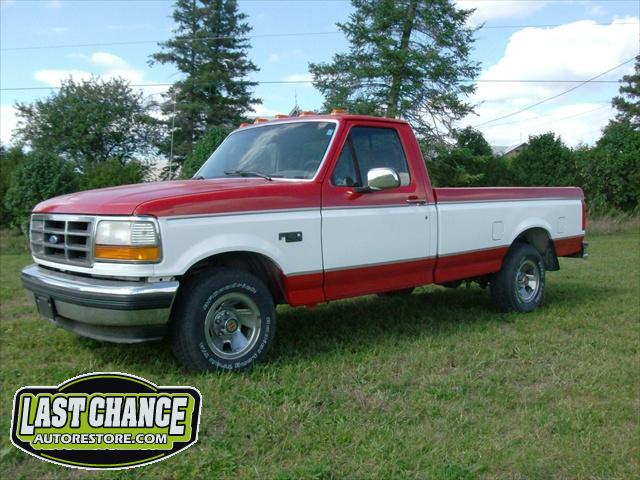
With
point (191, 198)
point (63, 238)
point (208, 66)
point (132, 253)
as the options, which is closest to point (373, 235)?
point (191, 198)

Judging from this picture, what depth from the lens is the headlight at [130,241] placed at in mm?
4078

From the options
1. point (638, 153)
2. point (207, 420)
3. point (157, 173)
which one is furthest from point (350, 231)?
point (157, 173)

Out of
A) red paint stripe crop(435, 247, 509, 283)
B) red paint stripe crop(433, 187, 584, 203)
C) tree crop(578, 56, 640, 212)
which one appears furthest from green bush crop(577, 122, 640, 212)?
red paint stripe crop(435, 247, 509, 283)

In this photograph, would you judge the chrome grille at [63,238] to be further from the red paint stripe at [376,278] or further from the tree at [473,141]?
the tree at [473,141]

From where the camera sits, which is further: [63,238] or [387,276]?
[387,276]

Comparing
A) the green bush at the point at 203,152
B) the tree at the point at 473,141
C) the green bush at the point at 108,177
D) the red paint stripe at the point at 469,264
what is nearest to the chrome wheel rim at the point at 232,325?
the red paint stripe at the point at 469,264

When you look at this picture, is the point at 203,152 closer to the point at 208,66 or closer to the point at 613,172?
the point at 613,172

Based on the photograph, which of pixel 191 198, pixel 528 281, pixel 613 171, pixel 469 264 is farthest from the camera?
pixel 613 171

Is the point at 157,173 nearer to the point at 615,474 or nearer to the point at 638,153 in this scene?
the point at 638,153

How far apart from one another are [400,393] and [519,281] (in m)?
3.28

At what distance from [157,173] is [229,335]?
1513 inches

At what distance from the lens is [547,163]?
22516 millimetres

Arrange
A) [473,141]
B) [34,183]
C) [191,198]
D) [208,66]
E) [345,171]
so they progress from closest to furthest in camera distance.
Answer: [191,198]
[345,171]
[34,183]
[473,141]
[208,66]

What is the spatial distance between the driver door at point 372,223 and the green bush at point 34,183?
591 inches
